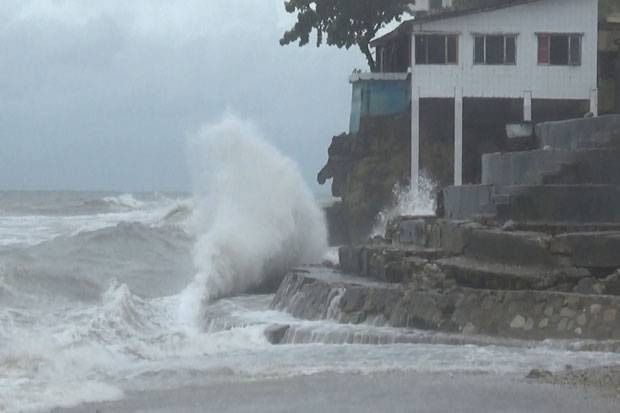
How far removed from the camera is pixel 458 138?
1165 inches

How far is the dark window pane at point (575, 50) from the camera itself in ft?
99.3

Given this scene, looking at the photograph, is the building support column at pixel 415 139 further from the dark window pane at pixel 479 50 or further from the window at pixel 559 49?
the window at pixel 559 49

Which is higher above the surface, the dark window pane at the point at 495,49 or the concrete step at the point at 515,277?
the dark window pane at the point at 495,49

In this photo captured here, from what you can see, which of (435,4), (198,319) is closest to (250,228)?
(198,319)

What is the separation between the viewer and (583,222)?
14.0m

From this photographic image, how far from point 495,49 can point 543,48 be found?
124 centimetres

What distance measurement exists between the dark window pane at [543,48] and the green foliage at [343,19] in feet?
14.5

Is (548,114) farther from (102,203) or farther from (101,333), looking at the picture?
(102,203)

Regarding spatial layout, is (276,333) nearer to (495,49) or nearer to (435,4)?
(495,49)

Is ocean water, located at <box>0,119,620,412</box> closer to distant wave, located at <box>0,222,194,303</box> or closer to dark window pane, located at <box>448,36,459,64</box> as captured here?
distant wave, located at <box>0,222,194,303</box>

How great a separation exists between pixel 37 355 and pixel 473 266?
4932mm

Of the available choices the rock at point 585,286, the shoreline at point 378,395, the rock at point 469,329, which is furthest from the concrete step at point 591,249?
the shoreline at point 378,395

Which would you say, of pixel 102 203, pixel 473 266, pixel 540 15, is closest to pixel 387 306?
pixel 473 266

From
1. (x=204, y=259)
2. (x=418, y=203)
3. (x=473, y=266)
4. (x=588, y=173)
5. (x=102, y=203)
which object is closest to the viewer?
(x=473, y=266)
